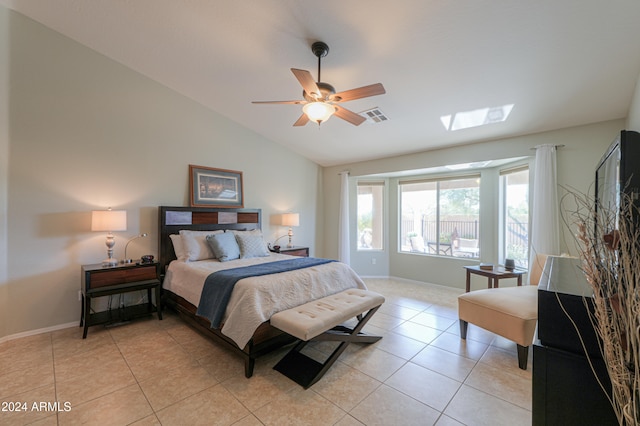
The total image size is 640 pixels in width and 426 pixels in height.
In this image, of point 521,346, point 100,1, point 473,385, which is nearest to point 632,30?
point 521,346

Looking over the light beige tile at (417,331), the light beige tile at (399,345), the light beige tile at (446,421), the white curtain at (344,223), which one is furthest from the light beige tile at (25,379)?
the white curtain at (344,223)

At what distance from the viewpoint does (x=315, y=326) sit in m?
2.02

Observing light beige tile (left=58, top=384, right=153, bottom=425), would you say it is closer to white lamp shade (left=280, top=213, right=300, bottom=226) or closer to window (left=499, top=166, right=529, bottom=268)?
white lamp shade (left=280, top=213, right=300, bottom=226)

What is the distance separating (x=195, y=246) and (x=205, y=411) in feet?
7.19

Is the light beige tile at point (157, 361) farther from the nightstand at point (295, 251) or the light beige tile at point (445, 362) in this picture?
the nightstand at point (295, 251)

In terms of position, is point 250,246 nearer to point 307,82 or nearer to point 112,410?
point 112,410

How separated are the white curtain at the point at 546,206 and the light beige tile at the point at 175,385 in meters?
3.86

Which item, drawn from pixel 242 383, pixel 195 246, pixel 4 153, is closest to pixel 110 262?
pixel 195 246

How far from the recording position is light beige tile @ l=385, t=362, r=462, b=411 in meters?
1.89

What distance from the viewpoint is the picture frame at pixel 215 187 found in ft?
13.4

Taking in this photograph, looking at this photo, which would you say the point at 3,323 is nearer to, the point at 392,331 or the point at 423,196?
the point at 392,331

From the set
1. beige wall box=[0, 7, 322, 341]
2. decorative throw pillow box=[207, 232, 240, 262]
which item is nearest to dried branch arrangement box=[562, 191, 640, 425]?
decorative throw pillow box=[207, 232, 240, 262]

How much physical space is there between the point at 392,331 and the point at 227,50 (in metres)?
3.63

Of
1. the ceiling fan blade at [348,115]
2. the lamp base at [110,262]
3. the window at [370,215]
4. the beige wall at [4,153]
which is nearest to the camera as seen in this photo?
the ceiling fan blade at [348,115]
